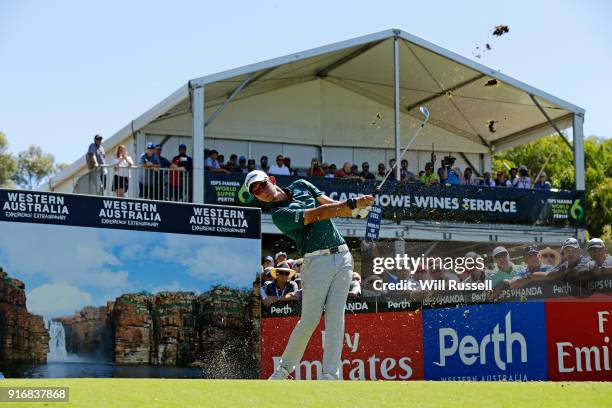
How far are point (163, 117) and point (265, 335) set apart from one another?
14862mm

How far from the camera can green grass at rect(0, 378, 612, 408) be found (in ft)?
18.8

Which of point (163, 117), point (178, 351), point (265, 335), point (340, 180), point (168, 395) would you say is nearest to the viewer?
point (168, 395)

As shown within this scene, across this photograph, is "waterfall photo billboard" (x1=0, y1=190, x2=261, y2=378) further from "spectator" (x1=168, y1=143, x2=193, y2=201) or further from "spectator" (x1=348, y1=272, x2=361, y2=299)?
"spectator" (x1=168, y1=143, x2=193, y2=201)

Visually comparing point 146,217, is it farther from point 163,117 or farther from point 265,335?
point 163,117

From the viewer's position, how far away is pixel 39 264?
10867 mm

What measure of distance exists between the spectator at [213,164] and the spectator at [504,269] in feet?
34.2

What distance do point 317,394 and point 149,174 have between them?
16.5 meters

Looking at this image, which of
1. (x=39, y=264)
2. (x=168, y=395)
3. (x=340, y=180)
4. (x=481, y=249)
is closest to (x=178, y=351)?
(x=39, y=264)

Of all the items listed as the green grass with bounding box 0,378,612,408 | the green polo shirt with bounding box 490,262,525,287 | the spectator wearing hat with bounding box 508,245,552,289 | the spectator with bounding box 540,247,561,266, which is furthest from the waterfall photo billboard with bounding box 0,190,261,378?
the spectator with bounding box 540,247,561,266

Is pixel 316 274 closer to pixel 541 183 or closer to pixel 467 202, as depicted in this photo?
pixel 467 202

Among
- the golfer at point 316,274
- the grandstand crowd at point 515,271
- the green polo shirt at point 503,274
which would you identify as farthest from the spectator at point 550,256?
the golfer at point 316,274

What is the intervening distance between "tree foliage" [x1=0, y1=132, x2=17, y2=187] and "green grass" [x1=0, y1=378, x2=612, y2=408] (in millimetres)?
66697

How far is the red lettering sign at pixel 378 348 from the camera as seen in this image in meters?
12.7
